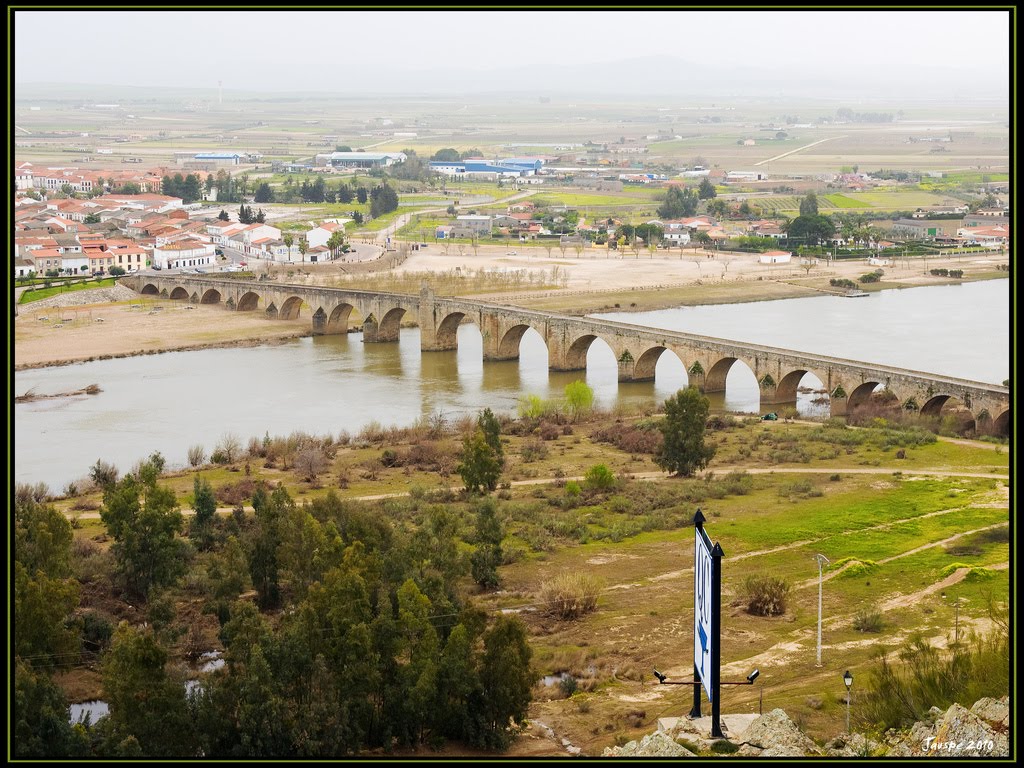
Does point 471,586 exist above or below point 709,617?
below

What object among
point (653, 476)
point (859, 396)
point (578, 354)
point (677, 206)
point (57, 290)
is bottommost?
point (653, 476)

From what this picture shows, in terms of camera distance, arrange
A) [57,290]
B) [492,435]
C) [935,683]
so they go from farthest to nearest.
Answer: [57,290] → [492,435] → [935,683]

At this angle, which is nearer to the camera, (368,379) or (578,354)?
(368,379)

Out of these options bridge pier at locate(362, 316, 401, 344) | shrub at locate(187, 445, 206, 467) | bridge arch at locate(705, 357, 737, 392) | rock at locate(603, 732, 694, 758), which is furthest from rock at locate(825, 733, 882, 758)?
bridge pier at locate(362, 316, 401, 344)

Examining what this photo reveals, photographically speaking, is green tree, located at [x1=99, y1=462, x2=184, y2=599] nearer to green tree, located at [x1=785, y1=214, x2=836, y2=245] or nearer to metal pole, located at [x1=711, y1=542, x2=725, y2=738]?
metal pole, located at [x1=711, y1=542, x2=725, y2=738]

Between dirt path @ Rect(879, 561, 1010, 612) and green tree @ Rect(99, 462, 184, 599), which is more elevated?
green tree @ Rect(99, 462, 184, 599)

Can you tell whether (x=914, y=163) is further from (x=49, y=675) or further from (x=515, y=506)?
(x=49, y=675)

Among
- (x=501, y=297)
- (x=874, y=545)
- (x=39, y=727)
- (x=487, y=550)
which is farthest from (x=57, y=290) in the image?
(x=39, y=727)

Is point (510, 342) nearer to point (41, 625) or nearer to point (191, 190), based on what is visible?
point (41, 625)
